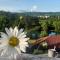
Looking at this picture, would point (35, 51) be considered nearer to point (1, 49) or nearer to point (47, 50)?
point (47, 50)

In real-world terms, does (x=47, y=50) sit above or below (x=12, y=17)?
below

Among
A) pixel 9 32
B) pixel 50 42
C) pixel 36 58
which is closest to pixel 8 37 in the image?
pixel 9 32

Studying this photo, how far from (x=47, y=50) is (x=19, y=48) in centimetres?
17

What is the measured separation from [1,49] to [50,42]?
29cm

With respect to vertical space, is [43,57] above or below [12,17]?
below

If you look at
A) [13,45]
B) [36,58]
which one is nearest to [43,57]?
[36,58]

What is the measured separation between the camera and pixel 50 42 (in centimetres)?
72

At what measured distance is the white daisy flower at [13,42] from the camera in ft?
1.57

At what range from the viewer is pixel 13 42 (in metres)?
0.50

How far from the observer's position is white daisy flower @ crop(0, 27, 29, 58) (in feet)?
1.57

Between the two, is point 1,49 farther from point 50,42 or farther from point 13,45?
point 50,42

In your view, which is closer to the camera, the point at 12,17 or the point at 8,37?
the point at 8,37

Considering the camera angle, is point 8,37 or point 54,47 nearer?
point 8,37

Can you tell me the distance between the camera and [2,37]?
0.48m
